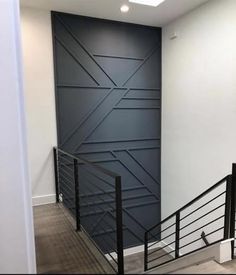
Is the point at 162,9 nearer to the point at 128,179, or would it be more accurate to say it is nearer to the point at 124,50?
the point at 124,50

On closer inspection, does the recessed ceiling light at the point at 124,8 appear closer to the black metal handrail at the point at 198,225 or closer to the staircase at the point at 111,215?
the staircase at the point at 111,215

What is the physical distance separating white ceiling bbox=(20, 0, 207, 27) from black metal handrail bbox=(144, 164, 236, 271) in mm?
2704

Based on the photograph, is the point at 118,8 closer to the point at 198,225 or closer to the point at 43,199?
the point at 43,199

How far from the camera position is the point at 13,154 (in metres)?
1.29

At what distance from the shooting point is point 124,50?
14.9ft

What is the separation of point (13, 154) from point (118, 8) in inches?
132

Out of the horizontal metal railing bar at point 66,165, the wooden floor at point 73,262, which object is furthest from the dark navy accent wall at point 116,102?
the wooden floor at point 73,262

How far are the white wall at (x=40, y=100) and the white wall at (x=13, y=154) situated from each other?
8.17 feet

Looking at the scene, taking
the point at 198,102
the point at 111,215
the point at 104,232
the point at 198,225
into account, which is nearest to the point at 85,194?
the point at 111,215

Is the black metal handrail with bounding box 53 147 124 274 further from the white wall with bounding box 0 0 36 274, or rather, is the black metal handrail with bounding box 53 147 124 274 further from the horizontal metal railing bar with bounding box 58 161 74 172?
the white wall with bounding box 0 0 36 274

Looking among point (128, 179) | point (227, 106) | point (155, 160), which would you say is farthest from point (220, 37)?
point (128, 179)

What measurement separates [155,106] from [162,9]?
1.72 meters

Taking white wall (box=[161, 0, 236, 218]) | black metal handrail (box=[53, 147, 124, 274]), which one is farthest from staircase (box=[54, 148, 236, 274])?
white wall (box=[161, 0, 236, 218])

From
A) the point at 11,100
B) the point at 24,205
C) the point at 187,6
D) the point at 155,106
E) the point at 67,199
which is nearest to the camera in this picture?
the point at 24,205
